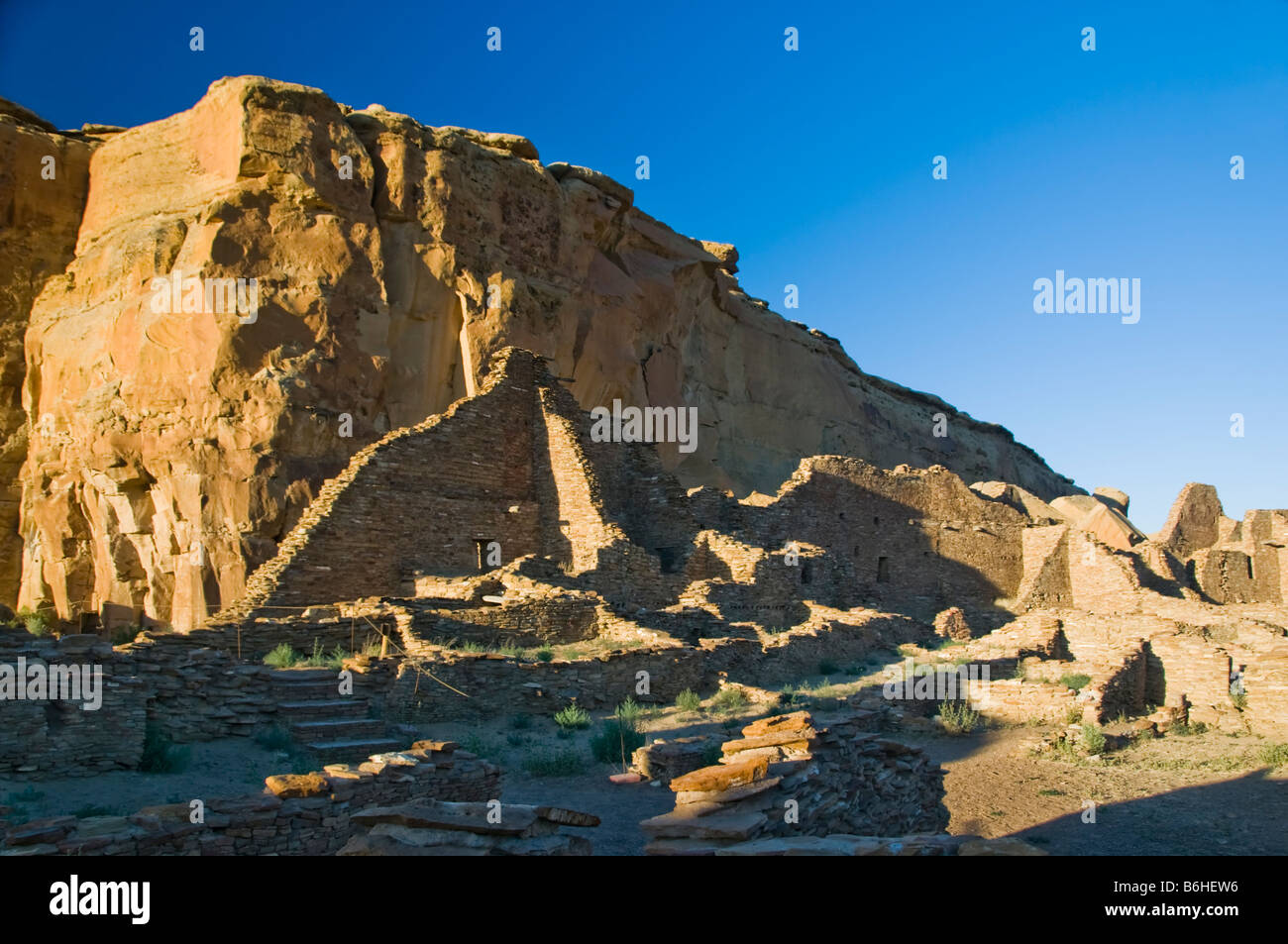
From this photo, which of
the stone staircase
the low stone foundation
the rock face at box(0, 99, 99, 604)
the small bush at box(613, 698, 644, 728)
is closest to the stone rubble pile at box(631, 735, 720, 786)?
the low stone foundation

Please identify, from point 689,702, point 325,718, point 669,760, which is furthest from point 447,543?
point 669,760

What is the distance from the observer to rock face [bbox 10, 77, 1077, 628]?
2239 cm

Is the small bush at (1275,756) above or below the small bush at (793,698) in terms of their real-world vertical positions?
below

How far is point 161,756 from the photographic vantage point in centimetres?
Answer: 912

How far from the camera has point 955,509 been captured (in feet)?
89.3

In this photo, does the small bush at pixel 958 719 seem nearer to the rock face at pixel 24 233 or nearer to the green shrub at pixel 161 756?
the green shrub at pixel 161 756

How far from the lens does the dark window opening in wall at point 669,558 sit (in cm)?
1936

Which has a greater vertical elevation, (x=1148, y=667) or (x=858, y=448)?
(x=858, y=448)

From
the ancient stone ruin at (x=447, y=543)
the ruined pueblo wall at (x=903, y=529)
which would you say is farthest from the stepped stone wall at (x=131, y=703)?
the ruined pueblo wall at (x=903, y=529)

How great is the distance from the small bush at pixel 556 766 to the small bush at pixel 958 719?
A: 5318mm

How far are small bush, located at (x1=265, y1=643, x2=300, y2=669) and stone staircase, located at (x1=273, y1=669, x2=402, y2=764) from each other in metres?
0.73
